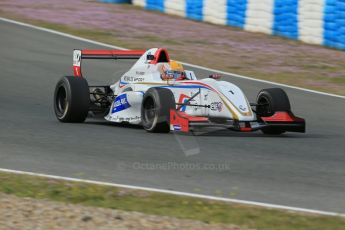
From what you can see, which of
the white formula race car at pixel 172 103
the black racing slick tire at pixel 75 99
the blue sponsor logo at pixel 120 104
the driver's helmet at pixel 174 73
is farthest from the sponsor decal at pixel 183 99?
the black racing slick tire at pixel 75 99

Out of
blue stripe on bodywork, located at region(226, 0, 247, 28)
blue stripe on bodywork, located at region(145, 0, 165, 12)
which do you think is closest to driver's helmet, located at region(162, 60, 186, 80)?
blue stripe on bodywork, located at region(226, 0, 247, 28)

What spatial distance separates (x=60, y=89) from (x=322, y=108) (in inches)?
167

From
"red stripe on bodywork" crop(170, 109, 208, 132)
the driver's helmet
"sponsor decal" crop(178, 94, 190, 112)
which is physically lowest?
"red stripe on bodywork" crop(170, 109, 208, 132)

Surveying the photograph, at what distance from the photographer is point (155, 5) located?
74.5 ft

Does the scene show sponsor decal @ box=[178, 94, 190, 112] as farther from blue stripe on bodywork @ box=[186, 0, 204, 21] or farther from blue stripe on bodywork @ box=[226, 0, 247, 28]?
blue stripe on bodywork @ box=[186, 0, 204, 21]

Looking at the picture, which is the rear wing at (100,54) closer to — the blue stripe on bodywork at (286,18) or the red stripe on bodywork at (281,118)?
the red stripe on bodywork at (281,118)

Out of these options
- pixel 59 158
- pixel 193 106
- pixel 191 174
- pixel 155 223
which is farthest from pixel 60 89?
pixel 155 223

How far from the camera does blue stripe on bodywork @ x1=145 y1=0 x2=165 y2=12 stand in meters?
22.5

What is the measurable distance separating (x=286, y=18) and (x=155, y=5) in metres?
4.76

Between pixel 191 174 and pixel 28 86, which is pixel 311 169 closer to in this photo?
pixel 191 174

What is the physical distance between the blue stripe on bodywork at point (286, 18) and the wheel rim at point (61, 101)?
8.42 metres

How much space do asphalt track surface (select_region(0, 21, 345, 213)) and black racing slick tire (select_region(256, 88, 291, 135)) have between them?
6.9 inches


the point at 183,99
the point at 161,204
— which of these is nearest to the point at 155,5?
the point at 183,99

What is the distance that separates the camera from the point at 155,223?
6.07 meters
